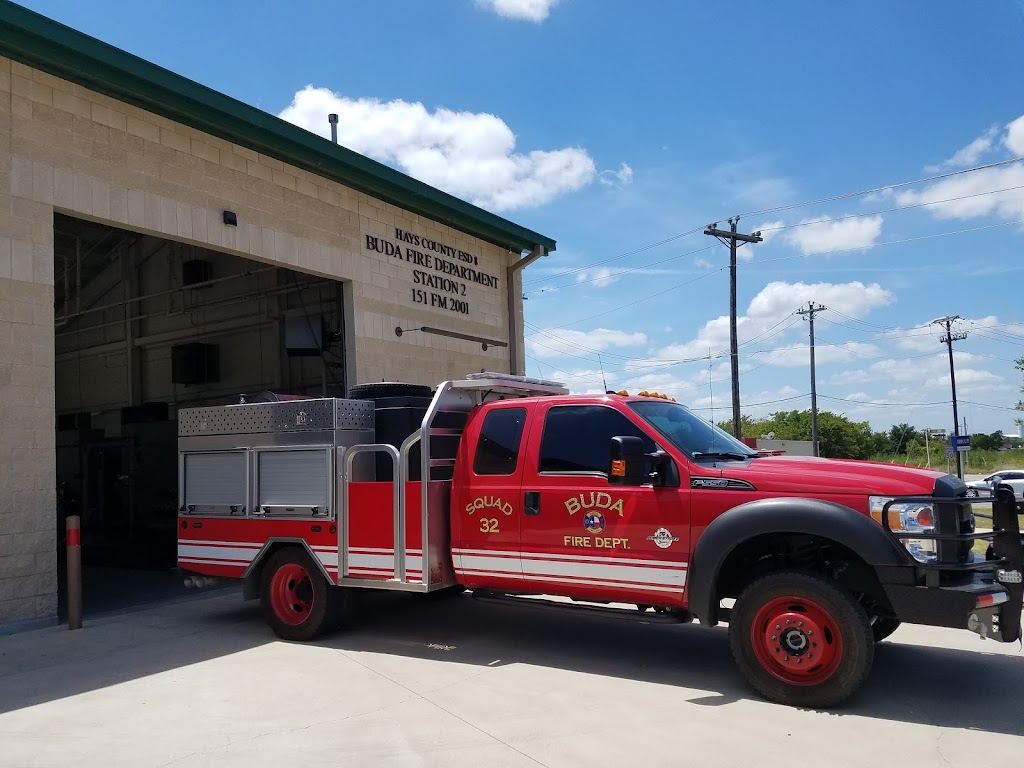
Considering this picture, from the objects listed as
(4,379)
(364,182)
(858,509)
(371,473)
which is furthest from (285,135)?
(858,509)

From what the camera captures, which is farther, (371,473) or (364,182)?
(364,182)

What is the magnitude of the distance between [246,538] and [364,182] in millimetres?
7039

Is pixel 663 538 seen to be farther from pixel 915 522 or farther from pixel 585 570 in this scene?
pixel 915 522

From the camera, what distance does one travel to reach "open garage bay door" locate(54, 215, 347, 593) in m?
15.9

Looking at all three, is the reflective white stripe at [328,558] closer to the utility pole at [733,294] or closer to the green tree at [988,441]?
the utility pole at [733,294]

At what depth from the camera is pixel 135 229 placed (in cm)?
997

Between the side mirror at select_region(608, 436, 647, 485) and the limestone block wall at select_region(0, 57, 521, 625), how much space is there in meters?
6.02

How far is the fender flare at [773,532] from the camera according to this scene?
519 cm

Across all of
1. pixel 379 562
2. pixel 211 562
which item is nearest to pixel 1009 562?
pixel 379 562

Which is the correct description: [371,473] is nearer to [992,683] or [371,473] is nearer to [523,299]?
[992,683]

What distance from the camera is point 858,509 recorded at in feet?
17.4

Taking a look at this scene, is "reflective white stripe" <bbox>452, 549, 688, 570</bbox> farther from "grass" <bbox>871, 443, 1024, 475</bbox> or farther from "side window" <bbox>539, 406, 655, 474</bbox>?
"grass" <bbox>871, 443, 1024, 475</bbox>

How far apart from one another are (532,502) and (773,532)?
1926mm

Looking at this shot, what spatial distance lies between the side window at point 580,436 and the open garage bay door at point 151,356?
730 cm
